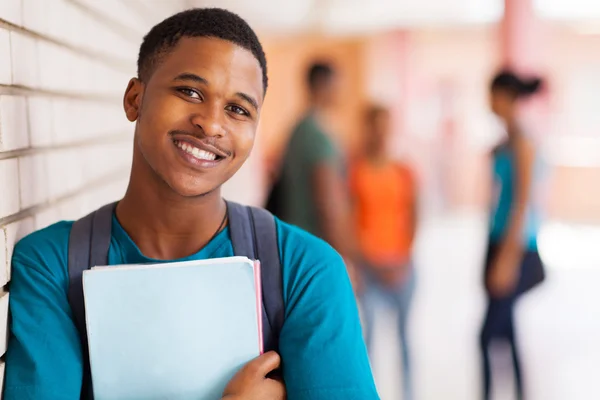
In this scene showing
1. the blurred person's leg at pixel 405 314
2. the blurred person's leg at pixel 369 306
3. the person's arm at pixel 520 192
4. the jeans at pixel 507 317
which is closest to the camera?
the person's arm at pixel 520 192

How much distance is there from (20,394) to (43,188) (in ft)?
1.46

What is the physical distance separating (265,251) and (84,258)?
11.6 inches

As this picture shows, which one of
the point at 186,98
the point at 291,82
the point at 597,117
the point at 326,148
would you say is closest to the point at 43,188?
the point at 186,98

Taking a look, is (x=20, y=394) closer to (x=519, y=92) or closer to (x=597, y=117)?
(x=519, y=92)

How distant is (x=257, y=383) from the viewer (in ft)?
3.35

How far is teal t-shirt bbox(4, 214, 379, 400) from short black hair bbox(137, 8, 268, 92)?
296 millimetres

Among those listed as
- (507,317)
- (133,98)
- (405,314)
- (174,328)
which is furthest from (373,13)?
(174,328)

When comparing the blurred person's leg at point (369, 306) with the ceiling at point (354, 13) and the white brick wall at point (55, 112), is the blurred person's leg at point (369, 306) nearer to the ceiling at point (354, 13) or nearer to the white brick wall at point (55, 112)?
the white brick wall at point (55, 112)

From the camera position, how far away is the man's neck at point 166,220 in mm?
1136

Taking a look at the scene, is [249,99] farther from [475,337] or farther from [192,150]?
[475,337]

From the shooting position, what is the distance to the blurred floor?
358cm

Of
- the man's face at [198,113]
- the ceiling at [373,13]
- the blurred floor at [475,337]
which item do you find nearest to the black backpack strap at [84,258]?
the man's face at [198,113]

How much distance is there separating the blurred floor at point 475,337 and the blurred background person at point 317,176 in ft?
2.48

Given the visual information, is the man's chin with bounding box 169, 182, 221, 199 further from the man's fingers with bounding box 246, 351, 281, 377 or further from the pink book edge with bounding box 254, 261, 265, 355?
the man's fingers with bounding box 246, 351, 281, 377
